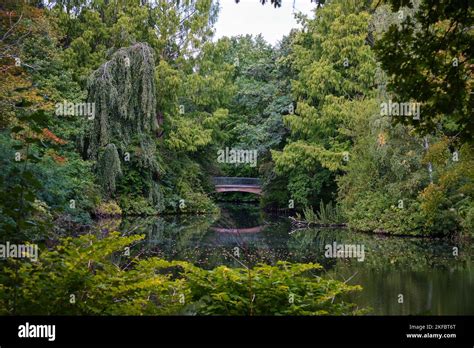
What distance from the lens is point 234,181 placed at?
24672mm

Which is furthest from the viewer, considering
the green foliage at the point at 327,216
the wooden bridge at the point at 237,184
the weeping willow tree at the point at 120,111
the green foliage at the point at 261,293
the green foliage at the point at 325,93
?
the wooden bridge at the point at 237,184

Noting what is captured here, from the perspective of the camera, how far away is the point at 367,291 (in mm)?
7770

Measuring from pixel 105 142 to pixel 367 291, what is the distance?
10.1 metres

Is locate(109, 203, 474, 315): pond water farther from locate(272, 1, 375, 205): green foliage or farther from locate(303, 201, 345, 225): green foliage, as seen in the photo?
locate(272, 1, 375, 205): green foliage

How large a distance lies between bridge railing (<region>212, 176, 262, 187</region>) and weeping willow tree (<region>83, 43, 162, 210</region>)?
19.7 ft

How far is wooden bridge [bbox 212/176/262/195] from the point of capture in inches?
924

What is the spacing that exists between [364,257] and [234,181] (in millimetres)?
13711

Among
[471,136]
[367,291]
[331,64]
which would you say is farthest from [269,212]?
[471,136]

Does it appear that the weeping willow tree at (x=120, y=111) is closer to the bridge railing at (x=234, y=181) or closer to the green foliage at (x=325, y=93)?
the green foliage at (x=325, y=93)

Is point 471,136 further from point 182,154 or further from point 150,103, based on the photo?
point 182,154

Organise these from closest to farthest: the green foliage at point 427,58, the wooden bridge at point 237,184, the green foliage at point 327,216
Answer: the green foliage at point 427,58, the green foliage at point 327,216, the wooden bridge at point 237,184

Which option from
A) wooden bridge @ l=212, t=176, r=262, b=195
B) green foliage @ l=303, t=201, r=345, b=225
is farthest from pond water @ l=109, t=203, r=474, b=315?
wooden bridge @ l=212, t=176, r=262, b=195

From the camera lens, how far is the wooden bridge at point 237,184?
924 inches

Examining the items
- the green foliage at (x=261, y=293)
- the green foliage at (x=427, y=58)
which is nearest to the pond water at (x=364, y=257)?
the green foliage at (x=261, y=293)
